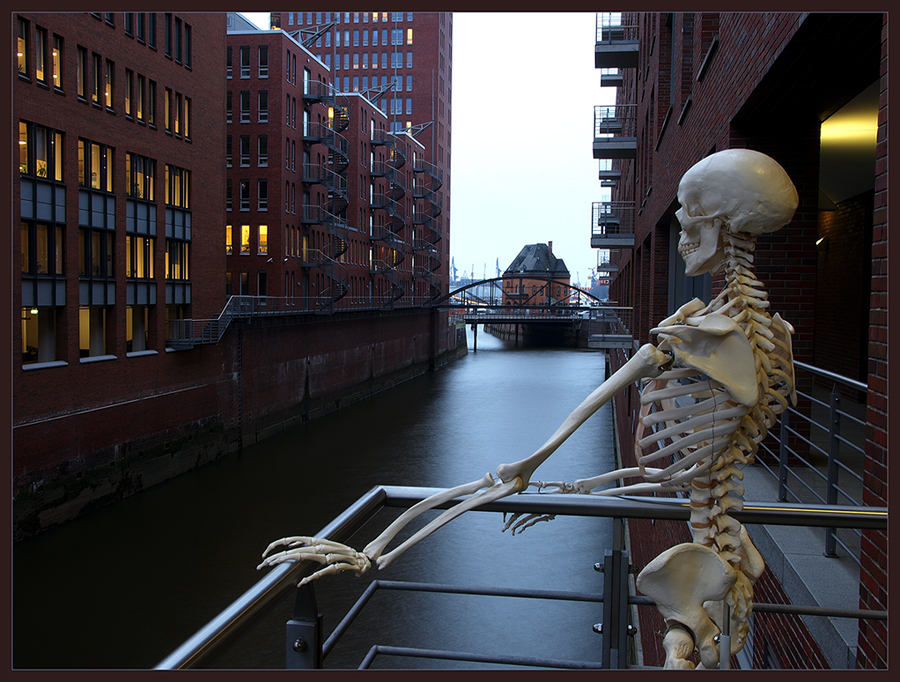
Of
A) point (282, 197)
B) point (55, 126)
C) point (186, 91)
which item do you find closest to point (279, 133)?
point (282, 197)

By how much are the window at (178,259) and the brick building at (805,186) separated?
14.5m

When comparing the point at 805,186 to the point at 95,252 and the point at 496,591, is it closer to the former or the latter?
the point at 496,591

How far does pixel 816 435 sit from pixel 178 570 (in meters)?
11.6

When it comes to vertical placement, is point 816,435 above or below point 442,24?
below

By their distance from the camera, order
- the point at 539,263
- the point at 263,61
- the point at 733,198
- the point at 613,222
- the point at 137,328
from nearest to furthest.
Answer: the point at 733,198 < the point at 137,328 < the point at 613,222 < the point at 263,61 < the point at 539,263

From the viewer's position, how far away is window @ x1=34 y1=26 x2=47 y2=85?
1677 centimetres

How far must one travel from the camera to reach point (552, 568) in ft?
45.9

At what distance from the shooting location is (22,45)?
1639 centimetres

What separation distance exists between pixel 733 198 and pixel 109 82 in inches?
805

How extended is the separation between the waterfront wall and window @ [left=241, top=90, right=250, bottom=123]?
30.7 ft

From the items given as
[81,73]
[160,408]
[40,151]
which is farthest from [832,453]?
[160,408]

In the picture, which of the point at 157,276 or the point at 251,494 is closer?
the point at 251,494

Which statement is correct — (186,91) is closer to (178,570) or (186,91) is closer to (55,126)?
(55,126)

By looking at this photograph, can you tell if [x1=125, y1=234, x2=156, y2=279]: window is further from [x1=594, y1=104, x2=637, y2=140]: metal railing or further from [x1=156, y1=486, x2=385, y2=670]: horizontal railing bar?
[x1=156, y1=486, x2=385, y2=670]: horizontal railing bar
